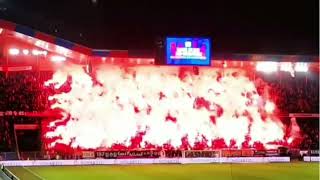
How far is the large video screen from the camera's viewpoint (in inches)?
1096

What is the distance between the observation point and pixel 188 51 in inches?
1116

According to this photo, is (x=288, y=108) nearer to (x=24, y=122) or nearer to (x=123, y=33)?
(x=123, y=33)

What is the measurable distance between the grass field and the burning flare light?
508 centimetres

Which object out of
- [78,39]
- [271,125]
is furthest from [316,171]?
[78,39]

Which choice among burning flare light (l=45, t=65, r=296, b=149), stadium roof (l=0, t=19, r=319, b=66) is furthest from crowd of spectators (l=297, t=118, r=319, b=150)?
stadium roof (l=0, t=19, r=319, b=66)

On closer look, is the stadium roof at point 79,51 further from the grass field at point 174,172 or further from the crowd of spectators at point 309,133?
the grass field at point 174,172

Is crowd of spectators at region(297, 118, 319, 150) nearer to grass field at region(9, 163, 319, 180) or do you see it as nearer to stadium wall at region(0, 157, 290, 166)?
stadium wall at region(0, 157, 290, 166)

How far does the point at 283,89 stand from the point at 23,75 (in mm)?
15856

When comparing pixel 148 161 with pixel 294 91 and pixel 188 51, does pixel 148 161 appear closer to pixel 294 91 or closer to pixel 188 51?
pixel 188 51

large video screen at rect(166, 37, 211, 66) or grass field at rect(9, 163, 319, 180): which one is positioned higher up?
large video screen at rect(166, 37, 211, 66)

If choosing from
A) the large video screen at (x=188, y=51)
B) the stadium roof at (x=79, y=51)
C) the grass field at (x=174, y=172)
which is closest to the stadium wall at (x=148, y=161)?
the grass field at (x=174, y=172)

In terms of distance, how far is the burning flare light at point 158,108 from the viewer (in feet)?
110

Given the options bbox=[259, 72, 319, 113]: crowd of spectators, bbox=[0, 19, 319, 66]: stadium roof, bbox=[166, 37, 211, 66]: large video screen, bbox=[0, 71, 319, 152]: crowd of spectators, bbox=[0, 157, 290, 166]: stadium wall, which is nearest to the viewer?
bbox=[0, 19, 319, 66]: stadium roof

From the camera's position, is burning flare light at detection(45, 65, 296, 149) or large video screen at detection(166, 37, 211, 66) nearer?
large video screen at detection(166, 37, 211, 66)
